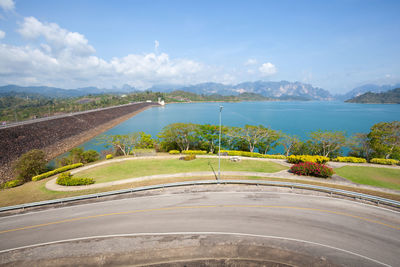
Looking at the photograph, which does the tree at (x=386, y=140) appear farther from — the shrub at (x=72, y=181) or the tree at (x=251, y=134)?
the shrub at (x=72, y=181)

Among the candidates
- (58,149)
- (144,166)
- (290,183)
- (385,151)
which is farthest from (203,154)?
(58,149)

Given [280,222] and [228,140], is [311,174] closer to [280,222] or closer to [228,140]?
[280,222]

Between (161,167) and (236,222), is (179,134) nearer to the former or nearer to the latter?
(161,167)

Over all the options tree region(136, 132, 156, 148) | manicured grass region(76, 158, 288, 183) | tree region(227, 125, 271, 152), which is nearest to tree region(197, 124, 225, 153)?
tree region(227, 125, 271, 152)

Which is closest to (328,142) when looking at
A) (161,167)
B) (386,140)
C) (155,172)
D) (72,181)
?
(386,140)

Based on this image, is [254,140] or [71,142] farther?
[71,142]

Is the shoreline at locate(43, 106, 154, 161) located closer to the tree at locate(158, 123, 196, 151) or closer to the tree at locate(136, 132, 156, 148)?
the tree at locate(136, 132, 156, 148)
